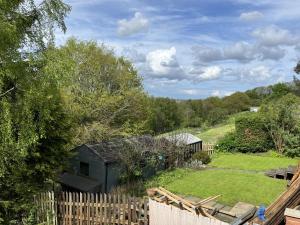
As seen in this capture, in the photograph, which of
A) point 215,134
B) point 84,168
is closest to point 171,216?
point 84,168

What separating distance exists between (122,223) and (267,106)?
24516 mm

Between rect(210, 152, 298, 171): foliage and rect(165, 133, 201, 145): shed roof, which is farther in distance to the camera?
rect(165, 133, 201, 145): shed roof

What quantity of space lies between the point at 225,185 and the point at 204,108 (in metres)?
54.7

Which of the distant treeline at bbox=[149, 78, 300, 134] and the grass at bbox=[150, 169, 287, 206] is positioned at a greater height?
the distant treeline at bbox=[149, 78, 300, 134]

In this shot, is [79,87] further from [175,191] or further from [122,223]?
[122,223]

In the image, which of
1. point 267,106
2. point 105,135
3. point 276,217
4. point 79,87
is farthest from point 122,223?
point 267,106

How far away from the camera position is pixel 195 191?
20766mm

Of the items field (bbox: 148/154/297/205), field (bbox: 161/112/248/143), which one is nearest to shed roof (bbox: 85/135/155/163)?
field (bbox: 148/154/297/205)

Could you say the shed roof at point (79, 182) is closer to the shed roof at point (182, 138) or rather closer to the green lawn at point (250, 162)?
the shed roof at point (182, 138)

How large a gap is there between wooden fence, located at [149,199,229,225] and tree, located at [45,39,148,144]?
18299 mm

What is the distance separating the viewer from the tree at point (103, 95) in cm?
3145

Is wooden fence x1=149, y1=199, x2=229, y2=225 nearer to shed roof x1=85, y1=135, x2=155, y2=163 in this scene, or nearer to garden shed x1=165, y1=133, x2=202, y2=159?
shed roof x1=85, y1=135, x2=155, y2=163

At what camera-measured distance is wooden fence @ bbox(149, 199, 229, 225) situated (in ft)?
37.0

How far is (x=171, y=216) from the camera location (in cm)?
1227
